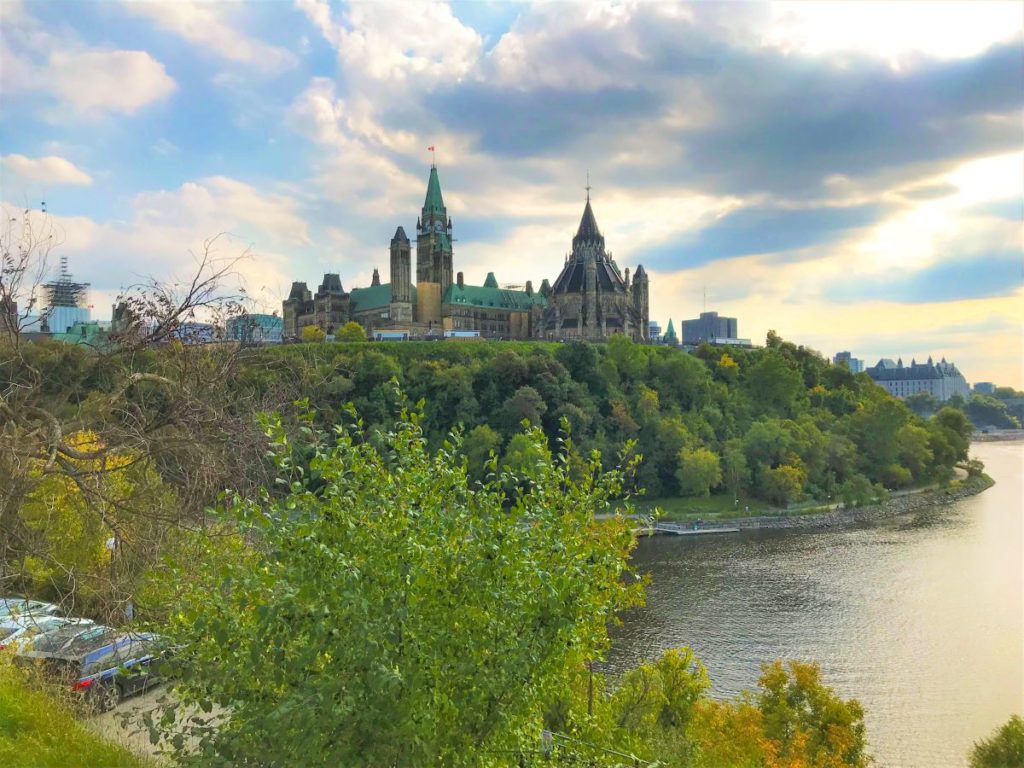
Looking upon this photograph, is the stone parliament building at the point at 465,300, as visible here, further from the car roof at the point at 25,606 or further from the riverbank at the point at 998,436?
the riverbank at the point at 998,436

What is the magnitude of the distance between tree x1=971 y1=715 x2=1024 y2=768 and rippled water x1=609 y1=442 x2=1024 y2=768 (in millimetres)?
2605

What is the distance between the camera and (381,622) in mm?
5434

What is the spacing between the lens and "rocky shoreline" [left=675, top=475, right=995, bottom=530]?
45.4 meters

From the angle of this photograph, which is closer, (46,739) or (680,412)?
(46,739)

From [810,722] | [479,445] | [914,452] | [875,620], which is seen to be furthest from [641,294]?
[810,722]

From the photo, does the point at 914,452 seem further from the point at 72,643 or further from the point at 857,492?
the point at 72,643

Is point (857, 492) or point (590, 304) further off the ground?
point (590, 304)

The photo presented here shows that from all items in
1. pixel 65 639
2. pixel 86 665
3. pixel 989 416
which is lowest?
pixel 989 416

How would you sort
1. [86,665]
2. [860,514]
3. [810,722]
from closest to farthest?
[86,665] < [810,722] < [860,514]

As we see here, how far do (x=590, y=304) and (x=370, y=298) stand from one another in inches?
943

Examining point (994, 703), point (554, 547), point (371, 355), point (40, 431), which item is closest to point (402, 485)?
point (554, 547)

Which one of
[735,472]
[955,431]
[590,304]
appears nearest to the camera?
[735,472]

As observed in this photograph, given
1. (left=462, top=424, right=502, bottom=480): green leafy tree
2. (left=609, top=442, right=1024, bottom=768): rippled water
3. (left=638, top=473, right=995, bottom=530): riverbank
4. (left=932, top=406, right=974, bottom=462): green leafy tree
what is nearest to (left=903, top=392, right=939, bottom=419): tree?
(left=932, top=406, right=974, bottom=462): green leafy tree

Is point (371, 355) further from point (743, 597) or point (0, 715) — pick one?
point (0, 715)
